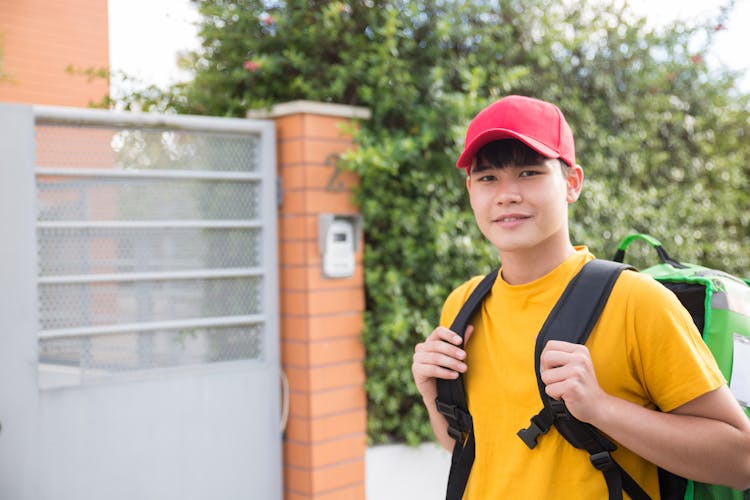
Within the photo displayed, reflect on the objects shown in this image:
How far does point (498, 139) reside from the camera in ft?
5.98

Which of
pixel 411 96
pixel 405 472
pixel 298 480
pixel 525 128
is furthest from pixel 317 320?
pixel 525 128

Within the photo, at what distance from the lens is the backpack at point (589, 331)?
5.32ft

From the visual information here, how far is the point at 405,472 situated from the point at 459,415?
261cm

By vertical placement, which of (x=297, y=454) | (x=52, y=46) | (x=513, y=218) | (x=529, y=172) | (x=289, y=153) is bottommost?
(x=297, y=454)

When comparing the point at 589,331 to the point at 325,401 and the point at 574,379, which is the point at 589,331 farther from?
the point at 325,401

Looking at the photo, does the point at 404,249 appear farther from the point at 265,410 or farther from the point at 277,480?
the point at 277,480

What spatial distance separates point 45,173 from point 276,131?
1.21 metres

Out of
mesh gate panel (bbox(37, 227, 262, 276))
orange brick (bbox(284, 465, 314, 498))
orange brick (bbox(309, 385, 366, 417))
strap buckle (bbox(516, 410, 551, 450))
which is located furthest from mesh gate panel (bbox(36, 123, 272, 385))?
strap buckle (bbox(516, 410, 551, 450))

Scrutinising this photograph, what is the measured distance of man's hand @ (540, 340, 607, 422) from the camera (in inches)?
61.2

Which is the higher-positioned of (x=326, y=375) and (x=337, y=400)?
(x=326, y=375)

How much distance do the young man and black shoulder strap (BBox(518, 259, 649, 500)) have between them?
0.09 ft

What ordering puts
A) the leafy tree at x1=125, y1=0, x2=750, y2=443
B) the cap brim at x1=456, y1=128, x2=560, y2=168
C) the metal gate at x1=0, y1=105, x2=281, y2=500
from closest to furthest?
1. the cap brim at x1=456, y1=128, x2=560, y2=168
2. the metal gate at x1=0, y1=105, x2=281, y2=500
3. the leafy tree at x1=125, y1=0, x2=750, y2=443

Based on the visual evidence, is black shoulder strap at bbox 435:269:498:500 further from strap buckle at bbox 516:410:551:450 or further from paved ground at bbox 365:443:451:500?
paved ground at bbox 365:443:451:500

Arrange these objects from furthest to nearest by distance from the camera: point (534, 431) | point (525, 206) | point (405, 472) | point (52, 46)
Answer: point (52, 46)
point (405, 472)
point (525, 206)
point (534, 431)
